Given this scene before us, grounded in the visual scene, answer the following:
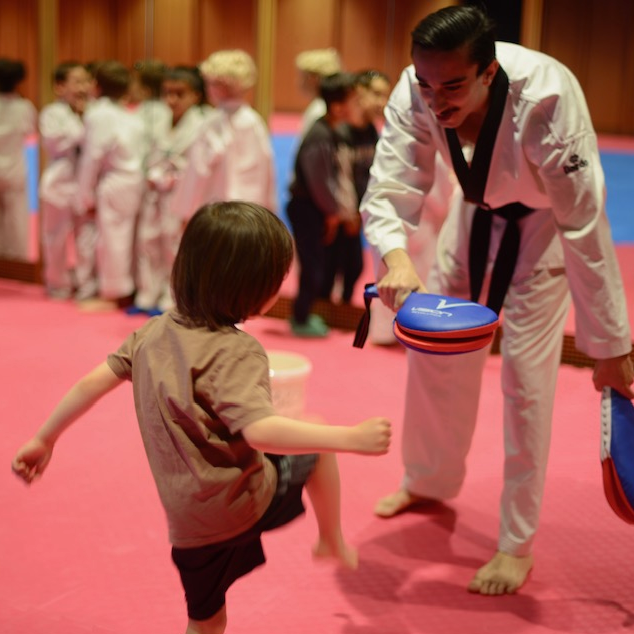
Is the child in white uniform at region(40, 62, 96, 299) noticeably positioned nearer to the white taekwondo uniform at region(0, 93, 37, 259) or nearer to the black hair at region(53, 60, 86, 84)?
the black hair at region(53, 60, 86, 84)

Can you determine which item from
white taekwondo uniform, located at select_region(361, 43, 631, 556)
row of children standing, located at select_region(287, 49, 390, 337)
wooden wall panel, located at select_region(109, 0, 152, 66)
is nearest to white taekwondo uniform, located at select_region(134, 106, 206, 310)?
wooden wall panel, located at select_region(109, 0, 152, 66)

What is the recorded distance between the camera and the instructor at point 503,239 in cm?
235

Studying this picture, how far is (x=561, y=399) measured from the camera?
4438 millimetres

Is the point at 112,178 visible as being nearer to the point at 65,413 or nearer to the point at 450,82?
the point at 450,82

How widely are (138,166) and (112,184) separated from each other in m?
0.19

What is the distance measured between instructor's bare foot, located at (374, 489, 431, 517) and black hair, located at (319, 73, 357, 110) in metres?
2.66

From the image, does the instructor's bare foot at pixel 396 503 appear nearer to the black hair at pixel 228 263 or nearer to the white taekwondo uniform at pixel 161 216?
the black hair at pixel 228 263

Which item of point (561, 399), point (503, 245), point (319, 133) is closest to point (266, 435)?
point (503, 245)

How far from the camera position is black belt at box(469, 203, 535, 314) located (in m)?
2.65

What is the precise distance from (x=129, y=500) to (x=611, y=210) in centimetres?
272

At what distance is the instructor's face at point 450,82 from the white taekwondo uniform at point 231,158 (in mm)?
3039

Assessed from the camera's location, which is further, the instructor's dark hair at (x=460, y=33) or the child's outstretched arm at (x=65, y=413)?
the instructor's dark hair at (x=460, y=33)

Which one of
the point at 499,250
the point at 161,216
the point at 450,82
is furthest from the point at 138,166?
the point at 450,82

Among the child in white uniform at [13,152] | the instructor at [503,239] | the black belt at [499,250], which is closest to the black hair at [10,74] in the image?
the child in white uniform at [13,152]
